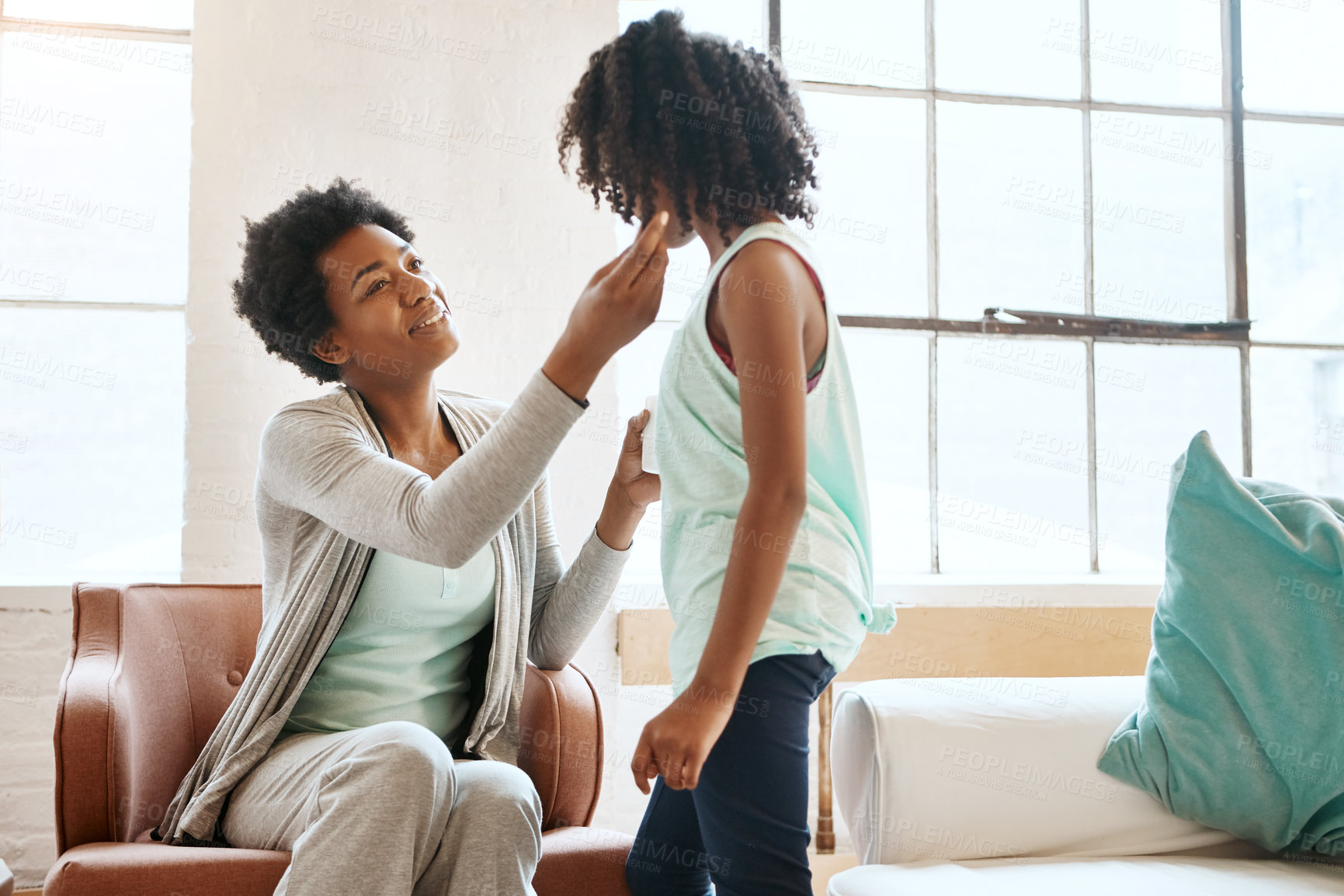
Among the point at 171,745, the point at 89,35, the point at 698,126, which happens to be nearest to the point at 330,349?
the point at 171,745

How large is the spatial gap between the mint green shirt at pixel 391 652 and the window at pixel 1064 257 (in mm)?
1366

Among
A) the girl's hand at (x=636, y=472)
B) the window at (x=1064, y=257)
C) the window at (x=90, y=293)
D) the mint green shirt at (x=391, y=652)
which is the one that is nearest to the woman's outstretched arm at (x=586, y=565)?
the girl's hand at (x=636, y=472)

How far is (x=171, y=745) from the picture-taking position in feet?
4.94

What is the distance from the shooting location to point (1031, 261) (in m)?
2.95

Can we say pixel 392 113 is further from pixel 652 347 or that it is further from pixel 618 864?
pixel 618 864

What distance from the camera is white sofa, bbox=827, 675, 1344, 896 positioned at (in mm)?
1299

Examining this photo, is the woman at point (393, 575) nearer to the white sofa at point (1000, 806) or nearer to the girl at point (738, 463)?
the girl at point (738, 463)

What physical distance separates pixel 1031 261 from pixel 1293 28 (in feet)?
3.82

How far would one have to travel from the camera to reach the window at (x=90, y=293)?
2537 mm

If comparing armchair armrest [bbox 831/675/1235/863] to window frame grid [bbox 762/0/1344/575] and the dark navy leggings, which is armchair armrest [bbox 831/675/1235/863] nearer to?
the dark navy leggings

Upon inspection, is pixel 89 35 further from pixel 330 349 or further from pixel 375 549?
pixel 375 549

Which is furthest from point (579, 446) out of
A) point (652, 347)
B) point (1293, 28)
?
point (1293, 28)

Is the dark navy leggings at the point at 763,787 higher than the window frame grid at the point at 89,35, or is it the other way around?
the window frame grid at the point at 89,35

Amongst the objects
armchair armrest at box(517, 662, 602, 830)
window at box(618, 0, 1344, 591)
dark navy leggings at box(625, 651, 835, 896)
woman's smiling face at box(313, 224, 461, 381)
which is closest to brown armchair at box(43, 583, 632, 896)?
armchair armrest at box(517, 662, 602, 830)
